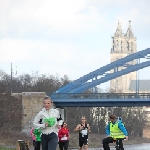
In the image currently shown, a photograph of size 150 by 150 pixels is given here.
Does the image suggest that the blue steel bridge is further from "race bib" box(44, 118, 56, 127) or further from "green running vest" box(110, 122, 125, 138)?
"race bib" box(44, 118, 56, 127)

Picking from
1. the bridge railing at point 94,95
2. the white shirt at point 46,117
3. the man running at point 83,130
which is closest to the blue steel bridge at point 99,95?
the bridge railing at point 94,95

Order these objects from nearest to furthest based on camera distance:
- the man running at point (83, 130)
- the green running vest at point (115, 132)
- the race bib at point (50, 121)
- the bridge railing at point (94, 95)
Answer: the race bib at point (50, 121)
the green running vest at point (115, 132)
the man running at point (83, 130)
the bridge railing at point (94, 95)

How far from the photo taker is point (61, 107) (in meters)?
76.5

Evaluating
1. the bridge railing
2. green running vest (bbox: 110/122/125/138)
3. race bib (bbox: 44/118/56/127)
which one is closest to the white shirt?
race bib (bbox: 44/118/56/127)

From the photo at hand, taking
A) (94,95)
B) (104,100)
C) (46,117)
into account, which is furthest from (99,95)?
(46,117)

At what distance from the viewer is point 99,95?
3100 inches

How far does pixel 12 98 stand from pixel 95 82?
1452 cm

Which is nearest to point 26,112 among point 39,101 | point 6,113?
point 39,101

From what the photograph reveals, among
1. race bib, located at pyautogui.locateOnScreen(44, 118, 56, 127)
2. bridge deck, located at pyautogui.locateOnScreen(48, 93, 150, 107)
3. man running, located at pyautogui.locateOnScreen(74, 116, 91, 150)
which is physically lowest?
man running, located at pyautogui.locateOnScreen(74, 116, 91, 150)

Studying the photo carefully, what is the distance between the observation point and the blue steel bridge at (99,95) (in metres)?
73.8

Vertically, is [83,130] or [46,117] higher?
[46,117]

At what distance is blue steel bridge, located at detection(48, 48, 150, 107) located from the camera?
73812mm

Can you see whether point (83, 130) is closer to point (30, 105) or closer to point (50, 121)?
point (50, 121)

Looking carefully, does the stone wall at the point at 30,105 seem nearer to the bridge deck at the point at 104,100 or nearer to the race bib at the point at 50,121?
the bridge deck at the point at 104,100
